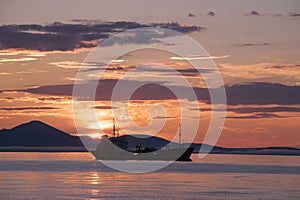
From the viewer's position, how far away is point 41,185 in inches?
3022

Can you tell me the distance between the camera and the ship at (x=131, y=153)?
17512 cm

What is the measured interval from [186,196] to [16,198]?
14.3 metres

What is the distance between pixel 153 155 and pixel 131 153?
36.8 feet

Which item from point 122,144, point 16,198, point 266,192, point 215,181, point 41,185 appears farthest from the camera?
point 122,144

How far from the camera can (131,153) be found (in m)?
189

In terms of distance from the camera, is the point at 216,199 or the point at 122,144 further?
the point at 122,144

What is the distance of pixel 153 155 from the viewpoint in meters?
180

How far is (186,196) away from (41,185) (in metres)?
19.8

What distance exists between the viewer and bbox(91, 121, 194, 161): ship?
575 ft

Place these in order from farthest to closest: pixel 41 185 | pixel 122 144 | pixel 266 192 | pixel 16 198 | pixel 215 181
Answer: pixel 122 144 → pixel 215 181 → pixel 41 185 → pixel 266 192 → pixel 16 198

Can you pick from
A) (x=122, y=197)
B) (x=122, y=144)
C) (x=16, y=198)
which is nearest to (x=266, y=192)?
(x=122, y=197)

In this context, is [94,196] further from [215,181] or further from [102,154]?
[102,154]

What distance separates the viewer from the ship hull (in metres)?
174

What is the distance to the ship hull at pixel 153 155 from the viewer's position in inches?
6860
